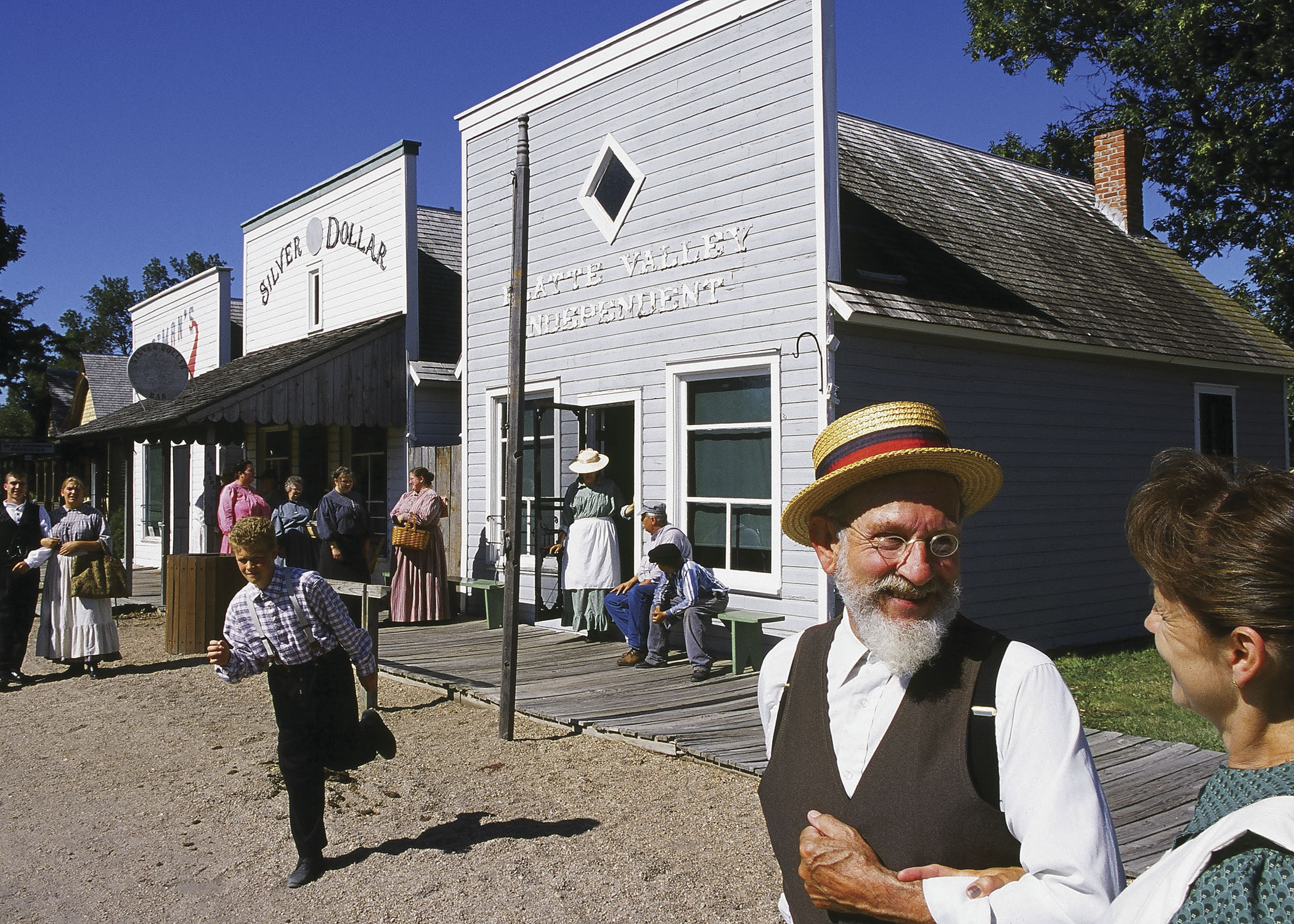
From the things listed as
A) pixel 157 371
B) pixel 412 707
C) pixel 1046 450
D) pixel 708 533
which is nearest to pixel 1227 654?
pixel 412 707

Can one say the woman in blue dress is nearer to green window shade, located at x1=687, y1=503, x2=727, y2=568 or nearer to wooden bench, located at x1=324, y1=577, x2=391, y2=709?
wooden bench, located at x1=324, y1=577, x2=391, y2=709

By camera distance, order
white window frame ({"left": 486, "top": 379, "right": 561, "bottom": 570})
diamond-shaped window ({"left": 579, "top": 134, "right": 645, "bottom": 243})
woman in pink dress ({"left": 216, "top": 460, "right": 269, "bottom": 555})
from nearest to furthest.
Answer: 1. diamond-shaped window ({"left": 579, "top": 134, "right": 645, "bottom": 243})
2. woman in pink dress ({"left": 216, "top": 460, "right": 269, "bottom": 555})
3. white window frame ({"left": 486, "top": 379, "right": 561, "bottom": 570})

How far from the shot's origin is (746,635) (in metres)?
8.91

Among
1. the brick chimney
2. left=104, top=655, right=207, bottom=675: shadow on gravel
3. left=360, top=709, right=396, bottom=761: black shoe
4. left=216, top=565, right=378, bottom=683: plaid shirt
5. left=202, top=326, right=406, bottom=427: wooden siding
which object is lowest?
left=104, top=655, right=207, bottom=675: shadow on gravel

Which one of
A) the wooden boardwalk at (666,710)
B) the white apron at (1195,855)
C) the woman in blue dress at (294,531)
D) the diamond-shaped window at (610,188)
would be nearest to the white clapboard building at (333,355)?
the woman in blue dress at (294,531)

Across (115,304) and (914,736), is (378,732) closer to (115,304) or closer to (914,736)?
(914,736)

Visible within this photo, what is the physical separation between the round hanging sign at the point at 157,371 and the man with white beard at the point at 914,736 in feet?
40.8

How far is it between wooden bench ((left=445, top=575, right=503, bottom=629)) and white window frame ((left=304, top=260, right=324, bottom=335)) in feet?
20.5

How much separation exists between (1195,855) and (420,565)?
38.2ft

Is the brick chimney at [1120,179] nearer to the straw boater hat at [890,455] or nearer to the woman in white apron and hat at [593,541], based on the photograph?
the woman in white apron and hat at [593,541]

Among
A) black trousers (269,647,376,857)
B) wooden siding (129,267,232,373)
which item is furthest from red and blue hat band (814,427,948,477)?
wooden siding (129,267,232,373)

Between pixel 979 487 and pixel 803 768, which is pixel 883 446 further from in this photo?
pixel 803 768

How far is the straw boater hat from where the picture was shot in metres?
2.10

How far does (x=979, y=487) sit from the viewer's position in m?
2.27
